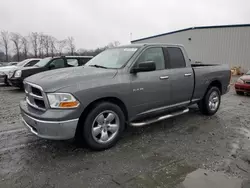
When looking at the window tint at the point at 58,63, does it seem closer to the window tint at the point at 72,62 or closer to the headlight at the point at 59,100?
the window tint at the point at 72,62

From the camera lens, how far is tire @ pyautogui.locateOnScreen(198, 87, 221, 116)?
18.5ft

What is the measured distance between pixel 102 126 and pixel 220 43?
21131mm

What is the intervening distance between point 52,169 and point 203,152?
2.53 m

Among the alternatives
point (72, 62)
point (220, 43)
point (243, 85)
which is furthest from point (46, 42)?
point (243, 85)

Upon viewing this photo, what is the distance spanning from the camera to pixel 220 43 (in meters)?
21.1

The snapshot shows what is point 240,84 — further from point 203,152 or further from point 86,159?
point 86,159

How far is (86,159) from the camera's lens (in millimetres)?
3336

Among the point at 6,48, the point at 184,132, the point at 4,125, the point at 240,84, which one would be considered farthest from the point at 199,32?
the point at 6,48

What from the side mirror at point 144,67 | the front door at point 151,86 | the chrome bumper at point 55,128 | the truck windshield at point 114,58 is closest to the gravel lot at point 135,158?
the chrome bumper at point 55,128

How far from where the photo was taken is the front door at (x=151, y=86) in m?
3.92

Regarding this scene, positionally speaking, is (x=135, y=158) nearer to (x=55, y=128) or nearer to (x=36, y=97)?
(x=55, y=128)

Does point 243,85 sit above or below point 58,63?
below

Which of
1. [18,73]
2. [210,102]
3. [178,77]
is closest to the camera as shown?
[178,77]

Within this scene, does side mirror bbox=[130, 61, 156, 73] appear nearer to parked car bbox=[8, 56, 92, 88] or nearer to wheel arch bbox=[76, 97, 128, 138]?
wheel arch bbox=[76, 97, 128, 138]
